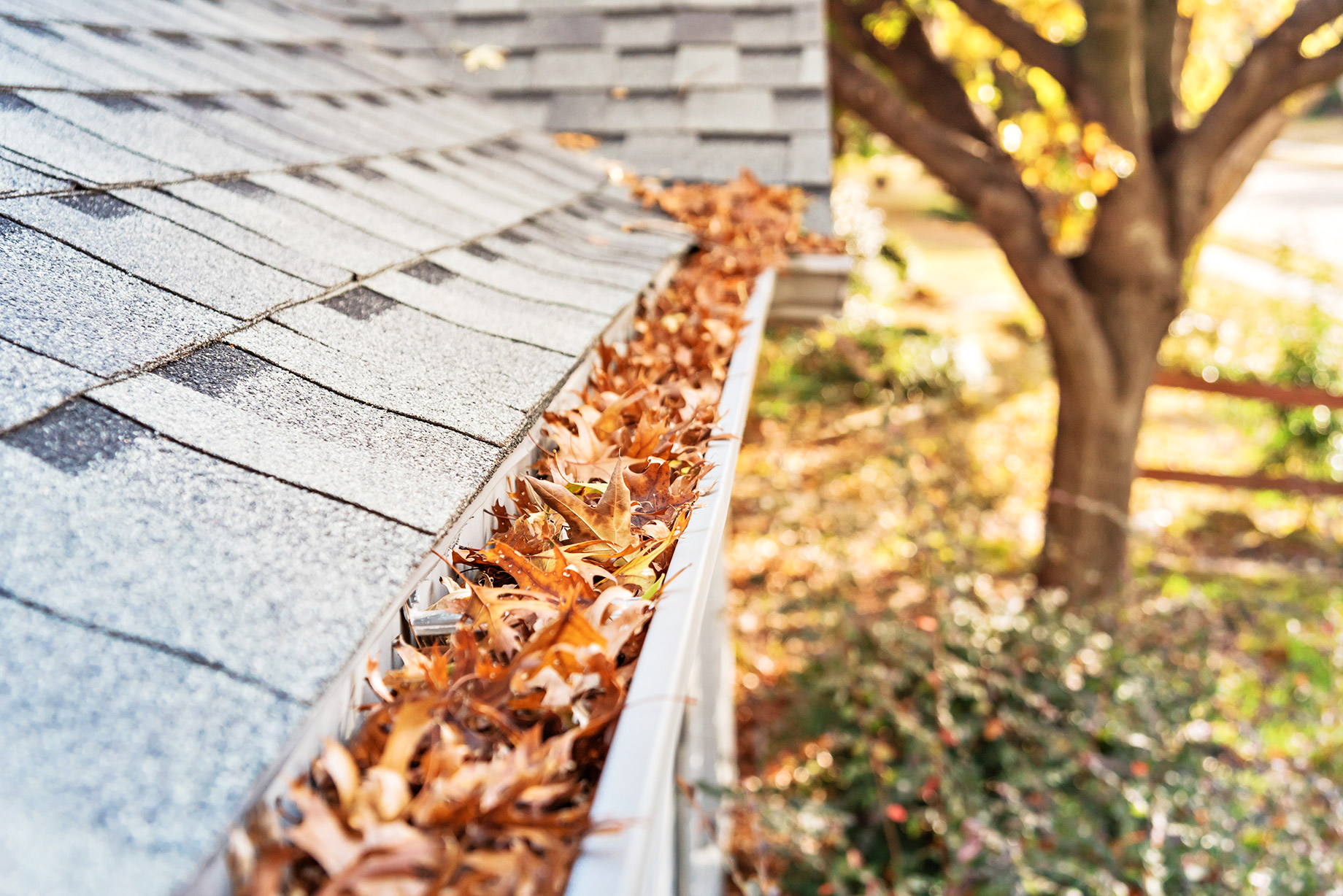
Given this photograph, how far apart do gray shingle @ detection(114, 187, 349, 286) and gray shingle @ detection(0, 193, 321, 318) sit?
0.02 m

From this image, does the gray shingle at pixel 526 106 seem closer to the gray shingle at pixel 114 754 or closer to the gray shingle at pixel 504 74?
the gray shingle at pixel 504 74

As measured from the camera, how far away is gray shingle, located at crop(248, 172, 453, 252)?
167cm

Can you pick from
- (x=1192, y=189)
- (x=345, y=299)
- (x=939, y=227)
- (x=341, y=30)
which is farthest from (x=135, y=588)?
(x=939, y=227)

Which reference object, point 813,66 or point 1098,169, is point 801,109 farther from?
point 1098,169

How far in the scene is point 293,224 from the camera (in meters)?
1.54

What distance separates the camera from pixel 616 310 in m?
1.76

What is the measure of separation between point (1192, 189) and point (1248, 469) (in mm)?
4178

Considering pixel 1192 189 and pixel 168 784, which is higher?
pixel 1192 189

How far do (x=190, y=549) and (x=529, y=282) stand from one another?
1.08 metres

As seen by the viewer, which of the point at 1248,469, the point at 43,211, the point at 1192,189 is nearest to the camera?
the point at 43,211

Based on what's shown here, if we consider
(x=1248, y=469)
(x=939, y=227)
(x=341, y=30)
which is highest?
(x=341, y=30)

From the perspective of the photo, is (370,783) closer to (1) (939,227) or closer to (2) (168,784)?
(2) (168,784)

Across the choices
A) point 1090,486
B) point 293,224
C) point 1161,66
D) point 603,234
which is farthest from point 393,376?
point 1161,66

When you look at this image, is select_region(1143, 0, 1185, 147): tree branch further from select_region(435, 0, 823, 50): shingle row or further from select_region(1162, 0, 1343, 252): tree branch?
select_region(435, 0, 823, 50): shingle row
